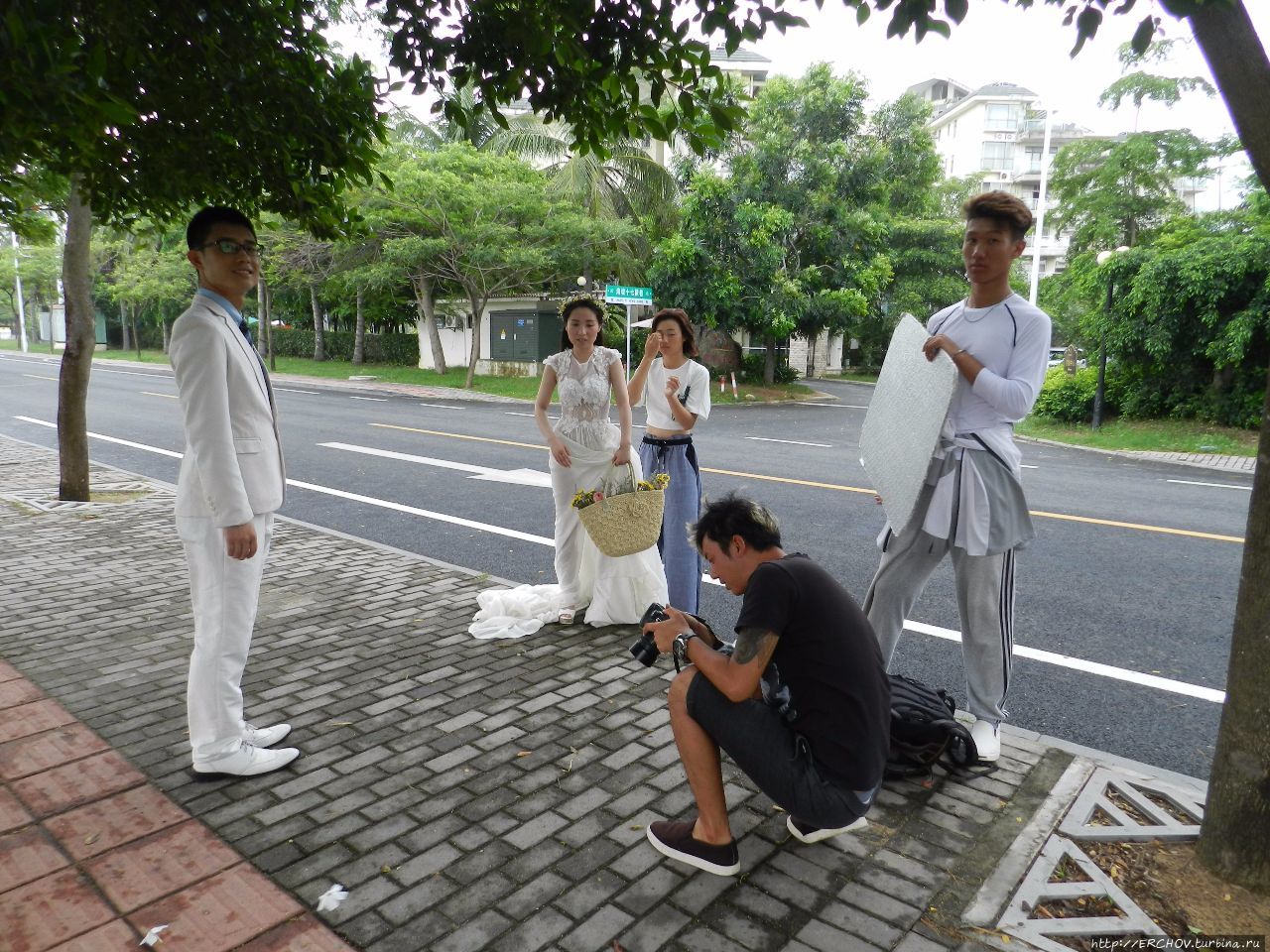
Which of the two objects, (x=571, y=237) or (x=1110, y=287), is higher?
(x=571, y=237)

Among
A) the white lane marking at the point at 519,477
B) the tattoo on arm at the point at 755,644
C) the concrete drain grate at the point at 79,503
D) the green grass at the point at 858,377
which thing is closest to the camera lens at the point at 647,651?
the tattoo on arm at the point at 755,644

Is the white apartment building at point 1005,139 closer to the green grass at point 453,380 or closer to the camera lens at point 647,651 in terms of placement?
the green grass at point 453,380

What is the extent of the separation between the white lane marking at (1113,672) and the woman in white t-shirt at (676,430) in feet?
4.78

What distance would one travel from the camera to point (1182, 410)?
16.4 meters

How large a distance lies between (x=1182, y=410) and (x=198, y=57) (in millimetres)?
17874

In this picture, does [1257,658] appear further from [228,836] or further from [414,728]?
[228,836]

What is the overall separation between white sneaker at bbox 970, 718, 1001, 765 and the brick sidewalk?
2.6 inches

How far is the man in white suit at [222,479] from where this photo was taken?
2895mm

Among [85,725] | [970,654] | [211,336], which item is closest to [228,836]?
[85,725]

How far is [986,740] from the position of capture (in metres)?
3.31

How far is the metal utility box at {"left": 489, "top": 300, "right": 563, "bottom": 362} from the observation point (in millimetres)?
30156

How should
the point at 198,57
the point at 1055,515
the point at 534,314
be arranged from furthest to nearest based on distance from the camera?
the point at 534,314 < the point at 1055,515 < the point at 198,57

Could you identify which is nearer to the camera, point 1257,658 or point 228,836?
point 1257,658

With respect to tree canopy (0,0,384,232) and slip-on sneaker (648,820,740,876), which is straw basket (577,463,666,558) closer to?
slip-on sneaker (648,820,740,876)
